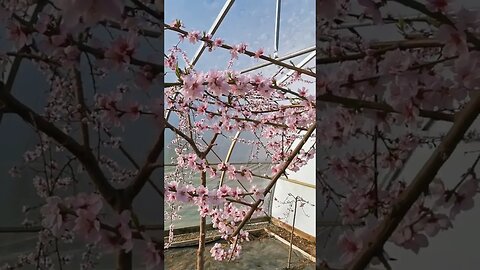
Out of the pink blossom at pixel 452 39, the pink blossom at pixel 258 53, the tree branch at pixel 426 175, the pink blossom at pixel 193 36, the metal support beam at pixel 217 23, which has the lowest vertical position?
the tree branch at pixel 426 175

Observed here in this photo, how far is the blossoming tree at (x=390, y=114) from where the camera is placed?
99cm

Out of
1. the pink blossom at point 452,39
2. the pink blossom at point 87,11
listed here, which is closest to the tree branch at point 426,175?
the pink blossom at point 452,39

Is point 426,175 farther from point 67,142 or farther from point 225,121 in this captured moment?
point 225,121

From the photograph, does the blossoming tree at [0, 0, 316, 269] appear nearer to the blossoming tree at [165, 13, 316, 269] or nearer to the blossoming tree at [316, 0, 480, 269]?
the blossoming tree at [316, 0, 480, 269]

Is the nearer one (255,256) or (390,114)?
(390,114)

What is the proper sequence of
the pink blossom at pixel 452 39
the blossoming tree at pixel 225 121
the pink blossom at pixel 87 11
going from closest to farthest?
the pink blossom at pixel 87 11 < the pink blossom at pixel 452 39 < the blossoming tree at pixel 225 121

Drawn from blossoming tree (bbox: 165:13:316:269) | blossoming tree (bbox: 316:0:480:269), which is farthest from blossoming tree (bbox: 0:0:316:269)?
blossoming tree (bbox: 165:13:316:269)

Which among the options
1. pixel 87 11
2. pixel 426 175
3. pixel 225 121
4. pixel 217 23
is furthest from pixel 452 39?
pixel 217 23

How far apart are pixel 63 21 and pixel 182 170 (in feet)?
5.64

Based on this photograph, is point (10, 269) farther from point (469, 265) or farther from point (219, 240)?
point (219, 240)

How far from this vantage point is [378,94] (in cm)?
100

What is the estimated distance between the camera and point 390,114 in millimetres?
1012

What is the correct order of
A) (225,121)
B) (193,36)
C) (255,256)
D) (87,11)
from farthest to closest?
(255,256)
(225,121)
(193,36)
(87,11)

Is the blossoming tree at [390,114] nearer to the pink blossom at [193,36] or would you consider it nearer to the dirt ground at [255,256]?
the pink blossom at [193,36]
